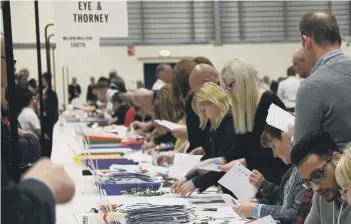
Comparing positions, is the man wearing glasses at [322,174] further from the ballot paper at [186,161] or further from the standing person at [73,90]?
the standing person at [73,90]

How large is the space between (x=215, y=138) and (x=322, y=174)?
169cm

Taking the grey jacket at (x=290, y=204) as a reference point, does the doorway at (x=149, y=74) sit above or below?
below

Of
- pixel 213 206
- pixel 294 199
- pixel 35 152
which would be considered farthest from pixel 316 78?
pixel 35 152

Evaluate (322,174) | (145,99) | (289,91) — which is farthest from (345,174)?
(289,91)

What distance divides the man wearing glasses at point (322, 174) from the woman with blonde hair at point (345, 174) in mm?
78

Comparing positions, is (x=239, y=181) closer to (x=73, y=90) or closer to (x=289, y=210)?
(x=289, y=210)

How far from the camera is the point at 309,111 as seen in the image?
2779mm

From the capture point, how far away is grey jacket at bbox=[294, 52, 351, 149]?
9.12ft

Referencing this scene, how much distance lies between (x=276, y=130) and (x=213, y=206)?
0.66 meters

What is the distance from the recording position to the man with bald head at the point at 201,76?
15.0 ft

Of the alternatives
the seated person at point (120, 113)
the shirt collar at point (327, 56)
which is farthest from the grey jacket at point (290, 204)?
the seated person at point (120, 113)

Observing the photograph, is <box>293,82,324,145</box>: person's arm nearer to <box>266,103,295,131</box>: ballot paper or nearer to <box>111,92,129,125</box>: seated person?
<box>266,103,295,131</box>: ballot paper

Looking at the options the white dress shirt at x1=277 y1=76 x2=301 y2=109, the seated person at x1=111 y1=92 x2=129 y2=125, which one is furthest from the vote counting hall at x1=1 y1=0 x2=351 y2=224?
the white dress shirt at x1=277 y1=76 x2=301 y2=109

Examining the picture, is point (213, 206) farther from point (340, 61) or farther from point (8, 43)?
point (8, 43)
